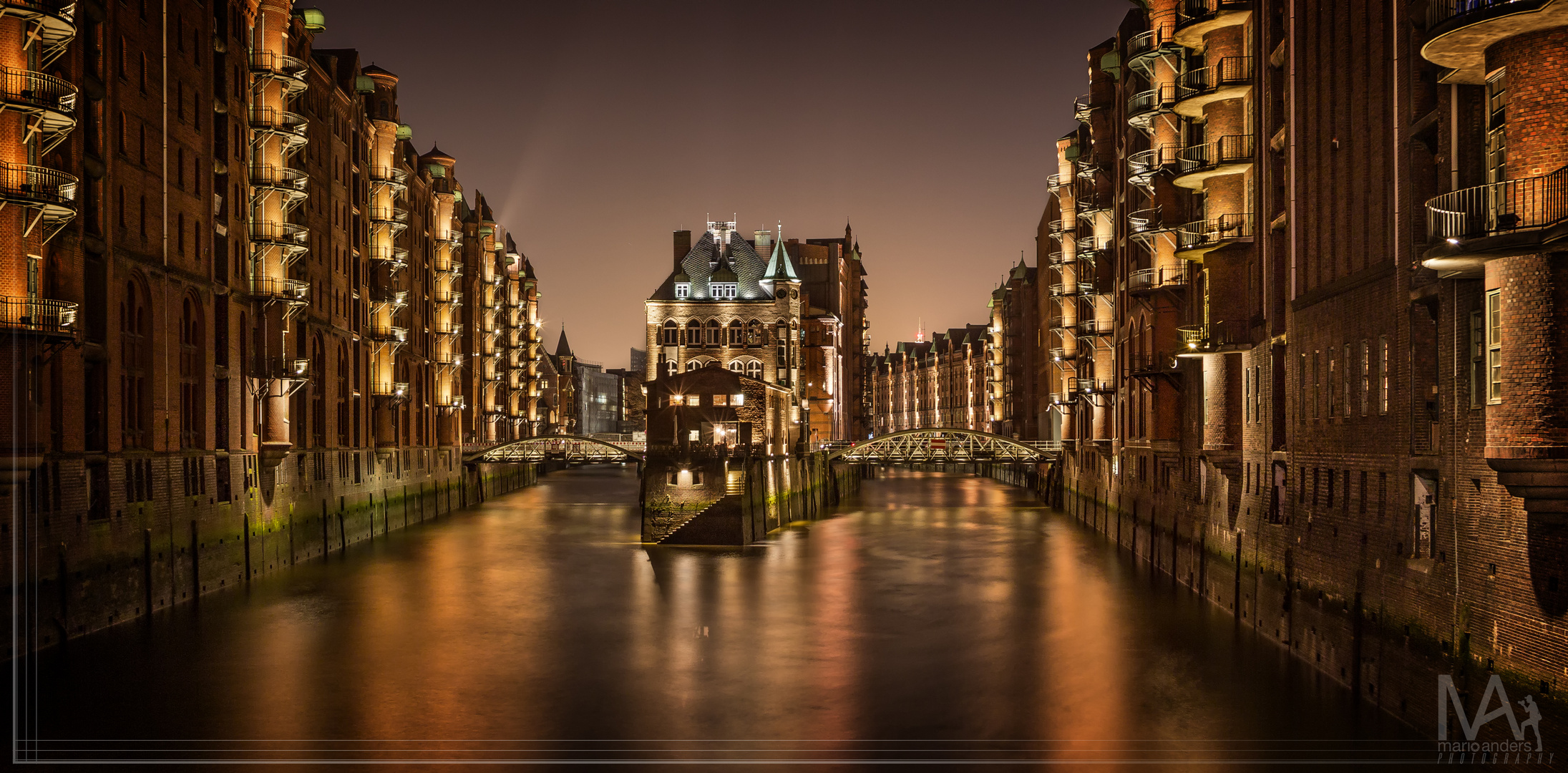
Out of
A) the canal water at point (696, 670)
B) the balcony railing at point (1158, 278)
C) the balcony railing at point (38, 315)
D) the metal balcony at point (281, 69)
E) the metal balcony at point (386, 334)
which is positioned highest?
the metal balcony at point (281, 69)

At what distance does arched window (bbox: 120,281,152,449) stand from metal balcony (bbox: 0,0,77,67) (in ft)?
23.0

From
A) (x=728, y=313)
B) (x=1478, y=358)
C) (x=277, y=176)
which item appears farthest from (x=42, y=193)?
(x=728, y=313)

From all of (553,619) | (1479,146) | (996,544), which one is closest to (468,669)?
(553,619)

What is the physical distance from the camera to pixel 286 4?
43.8 meters

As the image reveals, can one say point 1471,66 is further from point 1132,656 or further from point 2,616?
point 2,616

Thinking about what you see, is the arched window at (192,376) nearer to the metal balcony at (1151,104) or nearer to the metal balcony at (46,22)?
the metal balcony at (46,22)

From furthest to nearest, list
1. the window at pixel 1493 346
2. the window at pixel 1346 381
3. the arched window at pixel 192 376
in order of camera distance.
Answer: the arched window at pixel 192 376 < the window at pixel 1346 381 < the window at pixel 1493 346

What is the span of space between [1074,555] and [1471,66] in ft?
110

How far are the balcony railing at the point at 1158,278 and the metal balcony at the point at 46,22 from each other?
29.7m

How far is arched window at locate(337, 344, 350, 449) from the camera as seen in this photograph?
176 ft

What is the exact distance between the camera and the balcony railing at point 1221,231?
33.1 metres

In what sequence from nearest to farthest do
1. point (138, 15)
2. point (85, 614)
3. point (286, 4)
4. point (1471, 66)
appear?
point (1471, 66) < point (85, 614) < point (138, 15) < point (286, 4)

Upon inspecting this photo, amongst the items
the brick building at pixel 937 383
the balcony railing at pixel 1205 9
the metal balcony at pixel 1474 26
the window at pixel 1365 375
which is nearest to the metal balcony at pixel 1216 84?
the balcony railing at pixel 1205 9

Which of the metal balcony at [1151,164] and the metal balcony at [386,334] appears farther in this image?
the metal balcony at [386,334]
